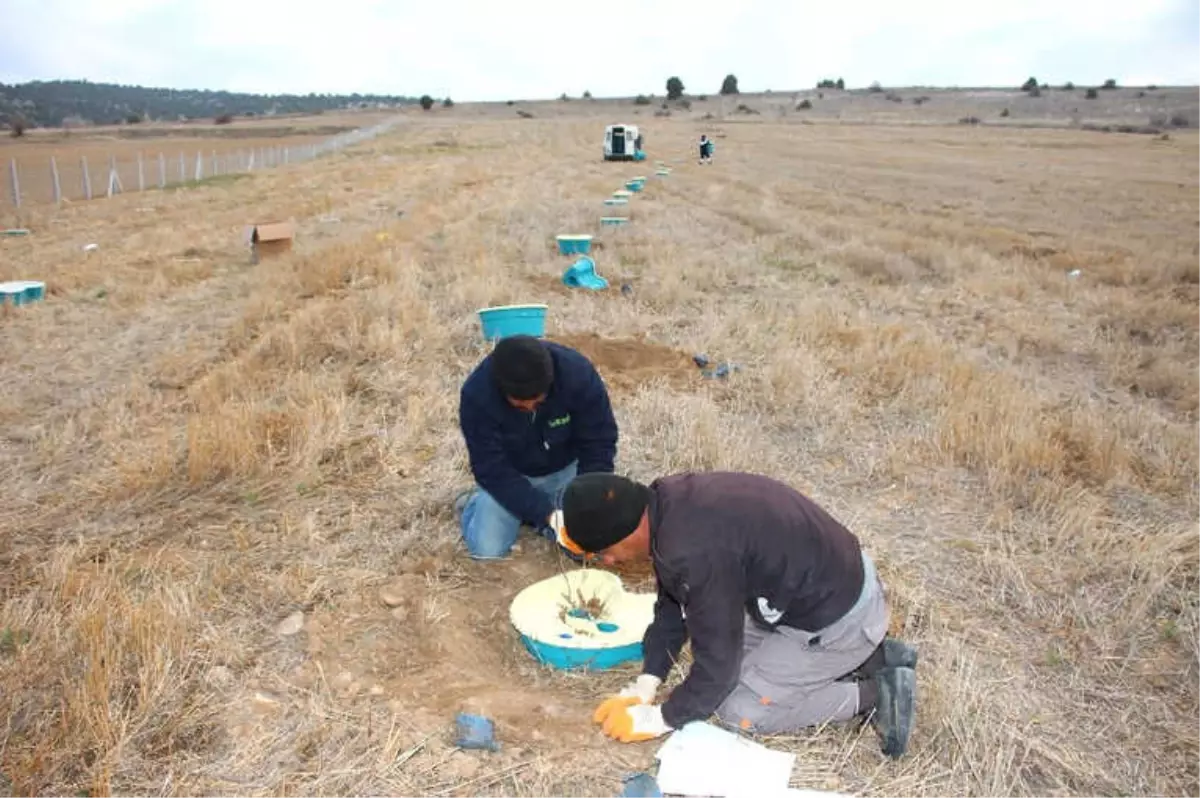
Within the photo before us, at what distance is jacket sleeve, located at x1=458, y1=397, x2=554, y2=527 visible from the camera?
3943mm

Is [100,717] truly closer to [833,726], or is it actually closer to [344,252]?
[833,726]

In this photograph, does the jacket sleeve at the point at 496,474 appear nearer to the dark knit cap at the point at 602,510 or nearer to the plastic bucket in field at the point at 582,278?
the dark knit cap at the point at 602,510

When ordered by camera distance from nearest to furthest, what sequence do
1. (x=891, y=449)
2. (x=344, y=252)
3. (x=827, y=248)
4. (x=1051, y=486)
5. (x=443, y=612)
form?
(x=443, y=612) < (x=1051, y=486) < (x=891, y=449) < (x=344, y=252) < (x=827, y=248)

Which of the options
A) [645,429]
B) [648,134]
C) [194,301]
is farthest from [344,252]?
[648,134]

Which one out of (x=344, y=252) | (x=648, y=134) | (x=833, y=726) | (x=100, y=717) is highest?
(x=648, y=134)

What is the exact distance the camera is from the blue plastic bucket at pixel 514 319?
6352 mm

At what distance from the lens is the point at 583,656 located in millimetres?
3291

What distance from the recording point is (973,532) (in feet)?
14.1

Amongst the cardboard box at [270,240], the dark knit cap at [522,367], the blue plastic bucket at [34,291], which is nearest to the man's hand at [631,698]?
the dark knit cap at [522,367]

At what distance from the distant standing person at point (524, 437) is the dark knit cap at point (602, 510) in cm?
121

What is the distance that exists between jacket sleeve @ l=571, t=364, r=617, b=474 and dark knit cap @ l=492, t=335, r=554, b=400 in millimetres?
396

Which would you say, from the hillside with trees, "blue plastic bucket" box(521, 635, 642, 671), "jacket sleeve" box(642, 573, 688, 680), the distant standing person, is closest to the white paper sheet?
"jacket sleeve" box(642, 573, 688, 680)

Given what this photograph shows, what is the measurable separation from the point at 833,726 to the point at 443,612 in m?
1.63

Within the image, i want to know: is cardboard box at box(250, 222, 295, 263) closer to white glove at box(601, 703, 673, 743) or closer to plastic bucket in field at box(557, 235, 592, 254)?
plastic bucket in field at box(557, 235, 592, 254)
